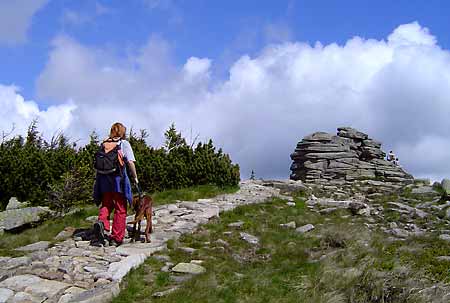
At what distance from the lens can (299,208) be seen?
583 inches

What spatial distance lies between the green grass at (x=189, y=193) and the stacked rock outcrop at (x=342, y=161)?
26.4 feet

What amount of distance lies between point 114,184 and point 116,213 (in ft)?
1.82

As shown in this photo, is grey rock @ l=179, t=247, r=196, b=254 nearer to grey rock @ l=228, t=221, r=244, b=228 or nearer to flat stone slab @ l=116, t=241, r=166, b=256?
flat stone slab @ l=116, t=241, r=166, b=256

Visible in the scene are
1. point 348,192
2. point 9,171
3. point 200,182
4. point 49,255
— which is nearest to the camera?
point 49,255

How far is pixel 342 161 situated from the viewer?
25312 millimetres

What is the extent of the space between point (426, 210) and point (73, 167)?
10.5 meters

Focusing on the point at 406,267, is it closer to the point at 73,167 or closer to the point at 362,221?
the point at 362,221

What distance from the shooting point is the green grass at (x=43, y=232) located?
10164 millimetres

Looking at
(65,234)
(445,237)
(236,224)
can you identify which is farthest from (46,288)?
(445,237)

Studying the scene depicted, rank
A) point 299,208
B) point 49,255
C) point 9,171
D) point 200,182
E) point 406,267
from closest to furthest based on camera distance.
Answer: point 406,267
point 49,255
point 299,208
point 9,171
point 200,182

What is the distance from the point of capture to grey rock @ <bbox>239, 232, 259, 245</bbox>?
34.2ft

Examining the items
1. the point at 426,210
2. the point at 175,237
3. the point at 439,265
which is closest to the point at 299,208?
the point at 426,210

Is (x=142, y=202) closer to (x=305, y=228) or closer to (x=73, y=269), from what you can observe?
(x=73, y=269)

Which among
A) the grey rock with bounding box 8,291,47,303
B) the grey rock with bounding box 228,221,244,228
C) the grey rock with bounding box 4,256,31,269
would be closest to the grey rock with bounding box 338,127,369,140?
the grey rock with bounding box 228,221,244,228
